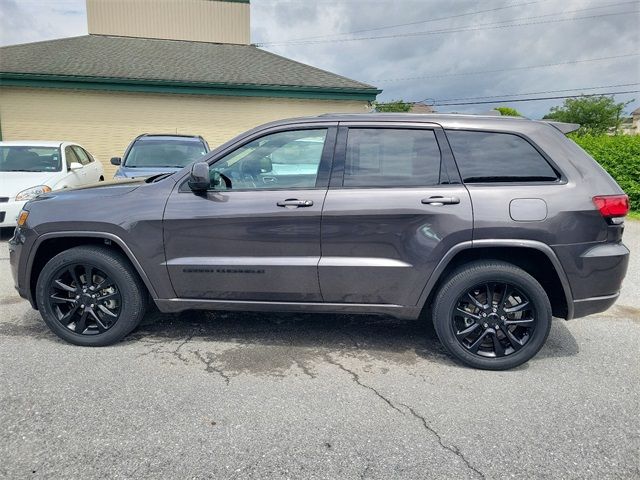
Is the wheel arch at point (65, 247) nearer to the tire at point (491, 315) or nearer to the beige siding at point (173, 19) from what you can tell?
the tire at point (491, 315)

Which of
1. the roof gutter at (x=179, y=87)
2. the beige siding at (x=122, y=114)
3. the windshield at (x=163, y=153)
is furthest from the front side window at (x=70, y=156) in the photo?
the roof gutter at (x=179, y=87)

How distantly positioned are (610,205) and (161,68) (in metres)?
13.7

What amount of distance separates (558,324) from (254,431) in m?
3.11

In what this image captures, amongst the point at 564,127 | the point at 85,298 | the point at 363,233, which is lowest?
the point at 85,298

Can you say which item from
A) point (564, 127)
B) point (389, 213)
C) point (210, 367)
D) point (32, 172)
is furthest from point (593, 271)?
point (32, 172)

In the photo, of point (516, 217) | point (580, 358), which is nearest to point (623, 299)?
point (580, 358)

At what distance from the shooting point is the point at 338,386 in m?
2.99

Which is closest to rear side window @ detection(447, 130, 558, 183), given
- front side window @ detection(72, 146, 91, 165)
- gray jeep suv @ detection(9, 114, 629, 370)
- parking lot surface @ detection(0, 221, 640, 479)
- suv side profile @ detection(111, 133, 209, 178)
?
gray jeep suv @ detection(9, 114, 629, 370)

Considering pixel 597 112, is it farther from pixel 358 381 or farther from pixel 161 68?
pixel 358 381

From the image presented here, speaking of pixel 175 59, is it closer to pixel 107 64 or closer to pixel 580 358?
pixel 107 64

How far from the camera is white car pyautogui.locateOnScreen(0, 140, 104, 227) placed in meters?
6.84

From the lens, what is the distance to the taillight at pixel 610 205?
119 inches

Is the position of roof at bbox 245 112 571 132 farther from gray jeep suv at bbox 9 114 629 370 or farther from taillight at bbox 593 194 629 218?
taillight at bbox 593 194 629 218

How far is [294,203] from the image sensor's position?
10.5 feet
